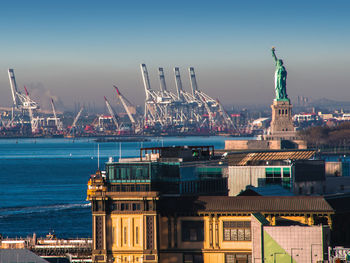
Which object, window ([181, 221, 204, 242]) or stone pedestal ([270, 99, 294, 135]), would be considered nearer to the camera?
window ([181, 221, 204, 242])

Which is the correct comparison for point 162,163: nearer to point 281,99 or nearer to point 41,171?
point 281,99

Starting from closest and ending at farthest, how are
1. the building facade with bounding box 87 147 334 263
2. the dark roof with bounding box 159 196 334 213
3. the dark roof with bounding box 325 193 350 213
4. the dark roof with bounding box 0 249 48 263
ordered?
the dark roof with bounding box 0 249 48 263
the building facade with bounding box 87 147 334 263
the dark roof with bounding box 159 196 334 213
the dark roof with bounding box 325 193 350 213

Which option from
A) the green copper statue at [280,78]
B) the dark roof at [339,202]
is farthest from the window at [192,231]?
the green copper statue at [280,78]

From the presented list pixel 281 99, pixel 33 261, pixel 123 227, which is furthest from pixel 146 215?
pixel 281 99

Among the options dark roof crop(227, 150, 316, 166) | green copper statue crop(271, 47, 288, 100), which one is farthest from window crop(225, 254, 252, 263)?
green copper statue crop(271, 47, 288, 100)

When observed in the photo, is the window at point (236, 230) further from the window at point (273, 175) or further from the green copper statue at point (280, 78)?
the green copper statue at point (280, 78)

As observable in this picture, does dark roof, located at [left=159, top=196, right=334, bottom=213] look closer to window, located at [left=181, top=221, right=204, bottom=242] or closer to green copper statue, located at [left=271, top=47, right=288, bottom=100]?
window, located at [left=181, top=221, right=204, bottom=242]
